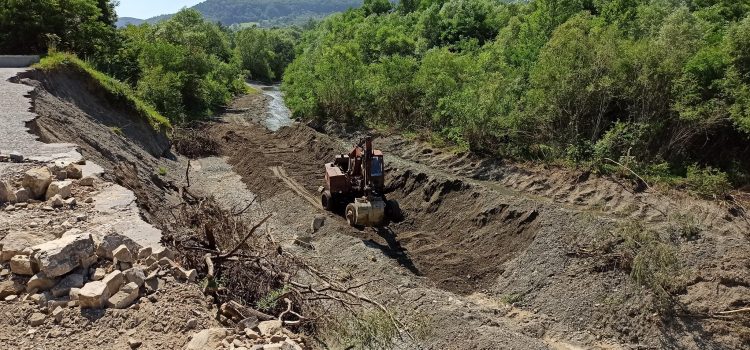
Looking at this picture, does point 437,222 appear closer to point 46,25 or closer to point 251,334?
point 251,334

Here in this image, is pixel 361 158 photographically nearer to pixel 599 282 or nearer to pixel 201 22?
pixel 599 282

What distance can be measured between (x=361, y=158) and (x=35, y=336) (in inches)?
405

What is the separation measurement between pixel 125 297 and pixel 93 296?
0.35 meters

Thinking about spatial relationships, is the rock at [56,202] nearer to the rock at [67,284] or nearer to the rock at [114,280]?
the rock at [67,284]

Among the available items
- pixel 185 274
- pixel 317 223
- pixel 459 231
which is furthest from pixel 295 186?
pixel 185 274

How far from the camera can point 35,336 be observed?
19.2 feet

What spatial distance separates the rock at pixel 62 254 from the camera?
632cm

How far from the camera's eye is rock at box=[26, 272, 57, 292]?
6.36 m

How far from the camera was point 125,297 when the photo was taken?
20.6ft

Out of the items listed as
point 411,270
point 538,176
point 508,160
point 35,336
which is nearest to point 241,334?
point 35,336

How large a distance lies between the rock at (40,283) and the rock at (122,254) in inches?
29.0

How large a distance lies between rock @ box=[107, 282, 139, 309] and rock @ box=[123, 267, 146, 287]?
64mm

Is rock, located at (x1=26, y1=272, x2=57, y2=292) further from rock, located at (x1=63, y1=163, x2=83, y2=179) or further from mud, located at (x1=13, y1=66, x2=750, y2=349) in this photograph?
mud, located at (x1=13, y1=66, x2=750, y2=349)

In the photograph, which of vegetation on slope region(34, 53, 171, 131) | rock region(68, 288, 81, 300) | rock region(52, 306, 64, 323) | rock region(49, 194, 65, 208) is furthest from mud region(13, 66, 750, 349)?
rock region(52, 306, 64, 323)
